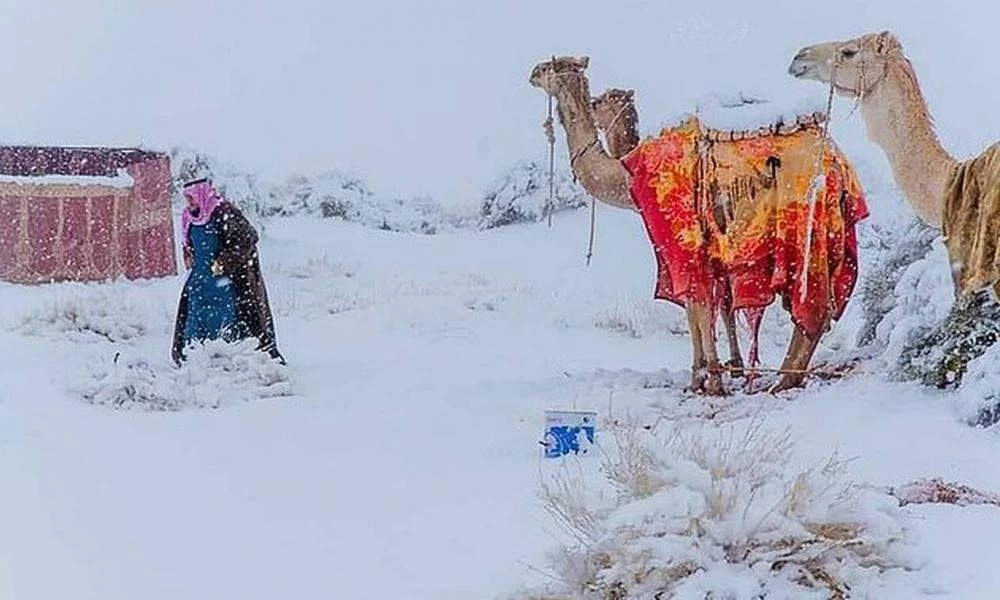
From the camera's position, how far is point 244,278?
2.64 m

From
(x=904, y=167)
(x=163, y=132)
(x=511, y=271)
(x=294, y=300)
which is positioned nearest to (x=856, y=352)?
(x=904, y=167)

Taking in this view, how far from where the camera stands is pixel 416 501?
98.7 inches

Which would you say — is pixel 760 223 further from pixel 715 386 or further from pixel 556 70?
pixel 556 70

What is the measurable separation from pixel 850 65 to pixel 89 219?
145 cm

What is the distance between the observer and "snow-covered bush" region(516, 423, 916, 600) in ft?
7.66

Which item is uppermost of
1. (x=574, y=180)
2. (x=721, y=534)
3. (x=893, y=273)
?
(x=574, y=180)

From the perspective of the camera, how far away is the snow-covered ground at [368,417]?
8.07ft

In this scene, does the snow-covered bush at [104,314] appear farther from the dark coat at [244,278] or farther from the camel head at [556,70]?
the camel head at [556,70]

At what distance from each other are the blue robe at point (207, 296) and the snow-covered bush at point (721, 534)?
0.72 metres

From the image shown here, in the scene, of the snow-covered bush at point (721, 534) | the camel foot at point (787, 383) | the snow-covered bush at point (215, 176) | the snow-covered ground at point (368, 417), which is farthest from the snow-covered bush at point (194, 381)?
the camel foot at point (787, 383)

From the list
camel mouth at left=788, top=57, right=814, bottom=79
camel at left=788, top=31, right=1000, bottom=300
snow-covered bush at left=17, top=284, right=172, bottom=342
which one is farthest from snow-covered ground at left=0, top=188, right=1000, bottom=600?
camel mouth at left=788, top=57, right=814, bottom=79

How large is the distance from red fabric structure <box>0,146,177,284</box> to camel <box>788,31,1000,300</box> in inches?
47.8

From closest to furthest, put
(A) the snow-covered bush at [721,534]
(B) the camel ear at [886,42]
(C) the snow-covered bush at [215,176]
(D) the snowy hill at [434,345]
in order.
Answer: (A) the snow-covered bush at [721,534], (D) the snowy hill at [434,345], (B) the camel ear at [886,42], (C) the snow-covered bush at [215,176]

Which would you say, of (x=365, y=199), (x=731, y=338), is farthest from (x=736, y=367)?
(x=365, y=199)
